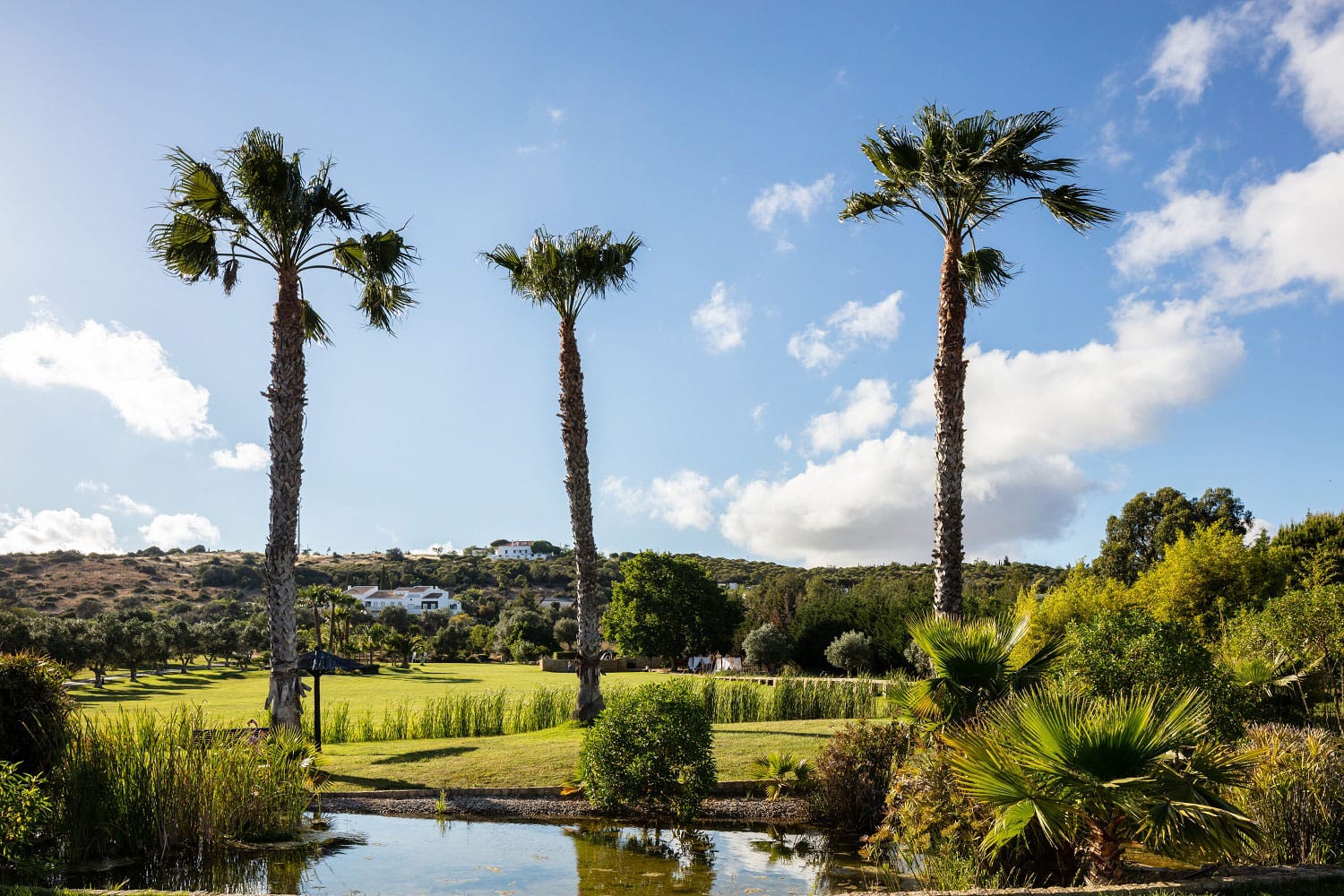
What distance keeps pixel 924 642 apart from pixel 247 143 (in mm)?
14017

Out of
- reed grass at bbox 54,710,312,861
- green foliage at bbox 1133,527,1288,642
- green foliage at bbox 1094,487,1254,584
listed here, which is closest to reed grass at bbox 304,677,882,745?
reed grass at bbox 54,710,312,861

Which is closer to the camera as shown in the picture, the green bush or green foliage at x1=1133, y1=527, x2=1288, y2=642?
the green bush

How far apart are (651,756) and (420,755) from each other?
6.22 m

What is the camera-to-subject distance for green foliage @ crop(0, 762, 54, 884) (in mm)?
7695

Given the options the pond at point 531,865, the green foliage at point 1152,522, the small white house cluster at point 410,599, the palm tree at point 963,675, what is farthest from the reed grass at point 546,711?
the small white house cluster at point 410,599

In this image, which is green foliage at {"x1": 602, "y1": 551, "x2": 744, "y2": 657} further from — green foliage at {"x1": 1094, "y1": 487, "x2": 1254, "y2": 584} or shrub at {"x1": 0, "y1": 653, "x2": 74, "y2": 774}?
shrub at {"x1": 0, "y1": 653, "x2": 74, "y2": 774}

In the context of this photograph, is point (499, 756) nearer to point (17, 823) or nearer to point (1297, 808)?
point (17, 823)

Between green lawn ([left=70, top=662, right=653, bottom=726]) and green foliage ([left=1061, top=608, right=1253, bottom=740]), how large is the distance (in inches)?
595

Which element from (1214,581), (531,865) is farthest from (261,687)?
(1214,581)

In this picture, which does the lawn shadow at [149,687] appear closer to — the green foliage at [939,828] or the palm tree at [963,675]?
the green foliage at [939,828]

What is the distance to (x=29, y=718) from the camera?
9.01 m

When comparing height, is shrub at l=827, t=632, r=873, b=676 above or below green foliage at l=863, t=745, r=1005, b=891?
below

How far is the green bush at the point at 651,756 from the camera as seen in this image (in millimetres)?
11156

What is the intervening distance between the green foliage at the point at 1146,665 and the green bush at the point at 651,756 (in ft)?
14.7
